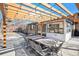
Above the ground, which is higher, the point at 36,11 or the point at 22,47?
the point at 36,11

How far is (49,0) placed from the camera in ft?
9.53

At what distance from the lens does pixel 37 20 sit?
10.1ft

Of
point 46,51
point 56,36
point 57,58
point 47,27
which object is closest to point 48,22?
point 47,27

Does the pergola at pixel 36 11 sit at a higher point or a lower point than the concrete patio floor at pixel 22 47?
higher

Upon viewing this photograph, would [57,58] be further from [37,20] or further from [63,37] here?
[37,20]

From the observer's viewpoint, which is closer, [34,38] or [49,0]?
[49,0]

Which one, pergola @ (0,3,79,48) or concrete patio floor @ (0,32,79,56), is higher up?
pergola @ (0,3,79,48)

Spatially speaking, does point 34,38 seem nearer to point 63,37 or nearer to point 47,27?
point 47,27

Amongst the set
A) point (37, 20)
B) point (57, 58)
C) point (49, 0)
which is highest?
point (49, 0)

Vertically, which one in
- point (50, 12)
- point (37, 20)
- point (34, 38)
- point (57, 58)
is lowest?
point (57, 58)

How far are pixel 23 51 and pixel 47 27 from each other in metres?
0.81

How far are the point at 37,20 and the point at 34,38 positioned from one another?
0.45m

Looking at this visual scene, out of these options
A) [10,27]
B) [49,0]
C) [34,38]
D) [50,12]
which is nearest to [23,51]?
[34,38]

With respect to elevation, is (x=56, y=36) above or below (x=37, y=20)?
below
